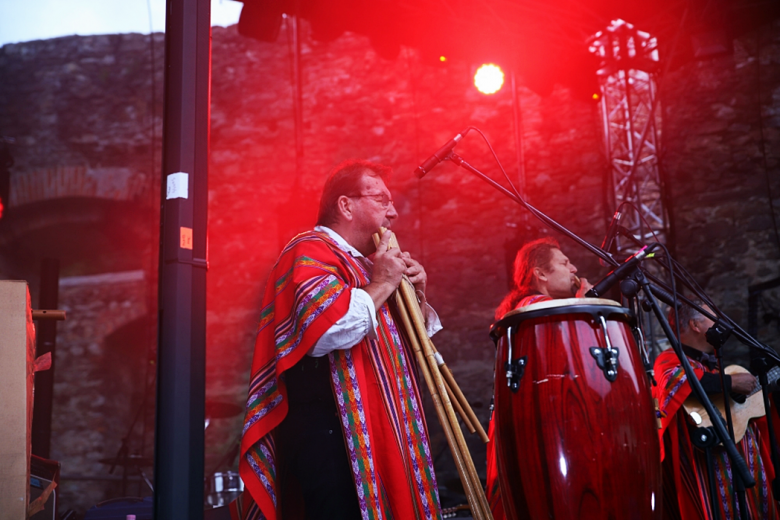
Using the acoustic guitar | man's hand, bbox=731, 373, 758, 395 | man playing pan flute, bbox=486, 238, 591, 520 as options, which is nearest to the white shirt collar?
man playing pan flute, bbox=486, 238, 591, 520

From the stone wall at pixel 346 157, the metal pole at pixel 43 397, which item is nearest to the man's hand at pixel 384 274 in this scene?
the metal pole at pixel 43 397

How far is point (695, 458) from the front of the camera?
12.0 feet

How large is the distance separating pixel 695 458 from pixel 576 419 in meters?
2.08

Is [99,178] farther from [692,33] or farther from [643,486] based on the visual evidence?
[643,486]

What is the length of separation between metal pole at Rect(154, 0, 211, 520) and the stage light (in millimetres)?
4568

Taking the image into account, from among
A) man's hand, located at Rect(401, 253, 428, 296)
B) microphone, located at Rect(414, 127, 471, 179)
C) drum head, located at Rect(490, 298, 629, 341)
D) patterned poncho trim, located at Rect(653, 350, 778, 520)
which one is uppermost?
microphone, located at Rect(414, 127, 471, 179)

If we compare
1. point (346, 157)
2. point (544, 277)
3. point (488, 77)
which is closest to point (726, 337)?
point (544, 277)

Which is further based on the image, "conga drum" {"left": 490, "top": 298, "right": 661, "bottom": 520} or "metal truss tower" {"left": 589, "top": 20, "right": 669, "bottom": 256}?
"metal truss tower" {"left": 589, "top": 20, "right": 669, "bottom": 256}

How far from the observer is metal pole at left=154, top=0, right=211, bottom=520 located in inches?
70.9

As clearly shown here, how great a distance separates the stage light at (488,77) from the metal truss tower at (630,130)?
3.22 ft

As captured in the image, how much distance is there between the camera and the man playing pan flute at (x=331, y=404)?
2037 mm

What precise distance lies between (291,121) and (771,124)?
5033 mm

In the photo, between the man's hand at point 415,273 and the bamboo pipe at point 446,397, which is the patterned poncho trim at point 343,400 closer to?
the bamboo pipe at point 446,397

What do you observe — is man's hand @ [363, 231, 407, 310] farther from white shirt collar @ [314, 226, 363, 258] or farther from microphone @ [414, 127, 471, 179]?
microphone @ [414, 127, 471, 179]
